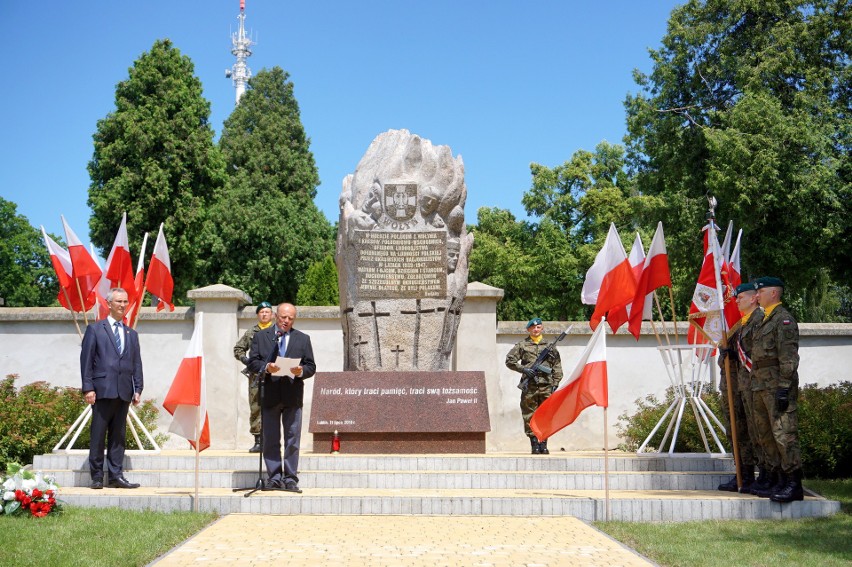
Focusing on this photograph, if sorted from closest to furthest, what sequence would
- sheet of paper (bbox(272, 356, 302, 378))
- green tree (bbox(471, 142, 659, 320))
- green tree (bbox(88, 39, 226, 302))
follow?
sheet of paper (bbox(272, 356, 302, 378)) → green tree (bbox(88, 39, 226, 302)) → green tree (bbox(471, 142, 659, 320))

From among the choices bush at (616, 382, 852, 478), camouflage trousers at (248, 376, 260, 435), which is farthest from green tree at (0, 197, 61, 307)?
bush at (616, 382, 852, 478)

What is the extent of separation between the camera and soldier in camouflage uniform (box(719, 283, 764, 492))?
9.20 m

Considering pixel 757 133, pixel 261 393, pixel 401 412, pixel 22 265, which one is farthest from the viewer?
pixel 22 265

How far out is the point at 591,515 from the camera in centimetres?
852

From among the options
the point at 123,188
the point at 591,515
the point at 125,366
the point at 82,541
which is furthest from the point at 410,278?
the point at 123,188

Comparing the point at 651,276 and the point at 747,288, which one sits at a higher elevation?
the point at 651,276

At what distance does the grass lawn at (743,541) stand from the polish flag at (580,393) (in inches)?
47.7

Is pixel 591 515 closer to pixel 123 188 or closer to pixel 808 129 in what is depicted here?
pixel 808 129

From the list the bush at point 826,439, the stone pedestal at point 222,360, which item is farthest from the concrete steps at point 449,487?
the stone pedestal at point 222,360

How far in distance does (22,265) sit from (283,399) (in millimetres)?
43369

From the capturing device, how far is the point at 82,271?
11.9 m

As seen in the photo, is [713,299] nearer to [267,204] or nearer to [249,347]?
[249,347]

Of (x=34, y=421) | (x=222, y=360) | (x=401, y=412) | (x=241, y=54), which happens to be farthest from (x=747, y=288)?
(x=241, y=54)

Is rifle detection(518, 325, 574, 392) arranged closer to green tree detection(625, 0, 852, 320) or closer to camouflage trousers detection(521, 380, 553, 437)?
camouflage trousers detection(521, 380, 553, 437)
